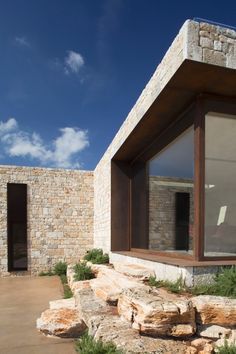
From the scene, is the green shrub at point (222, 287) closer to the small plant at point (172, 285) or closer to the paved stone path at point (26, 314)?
the small plant at point (172, 285)

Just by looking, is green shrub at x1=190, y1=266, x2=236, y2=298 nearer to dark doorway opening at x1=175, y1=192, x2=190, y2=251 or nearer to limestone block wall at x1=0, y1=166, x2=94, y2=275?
dark doorway opening at x1=175, y1=192, x2=190, y2=251

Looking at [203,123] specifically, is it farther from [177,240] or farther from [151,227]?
[151,227]

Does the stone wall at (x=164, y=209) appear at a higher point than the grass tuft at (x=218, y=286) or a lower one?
higher

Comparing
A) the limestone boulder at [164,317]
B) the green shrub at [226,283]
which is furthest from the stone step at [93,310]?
Result: the green shrub at [226,283]

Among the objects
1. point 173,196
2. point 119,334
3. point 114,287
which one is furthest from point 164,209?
point 119,334

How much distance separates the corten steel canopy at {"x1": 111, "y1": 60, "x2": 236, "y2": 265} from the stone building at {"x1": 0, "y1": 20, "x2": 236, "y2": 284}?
2cm

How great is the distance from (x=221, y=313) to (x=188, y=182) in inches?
91.8

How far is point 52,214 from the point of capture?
40.6 feet

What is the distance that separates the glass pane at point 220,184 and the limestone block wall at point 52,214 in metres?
8.22

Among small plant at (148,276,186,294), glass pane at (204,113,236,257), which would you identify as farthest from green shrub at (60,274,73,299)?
glass pane at (204,113,236,257)

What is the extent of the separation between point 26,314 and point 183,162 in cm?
438

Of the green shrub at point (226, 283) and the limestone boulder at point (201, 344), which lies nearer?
the limestone boulder at point (201, 344)

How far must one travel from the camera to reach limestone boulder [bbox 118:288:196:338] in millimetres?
3295

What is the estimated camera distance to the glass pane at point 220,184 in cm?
488
